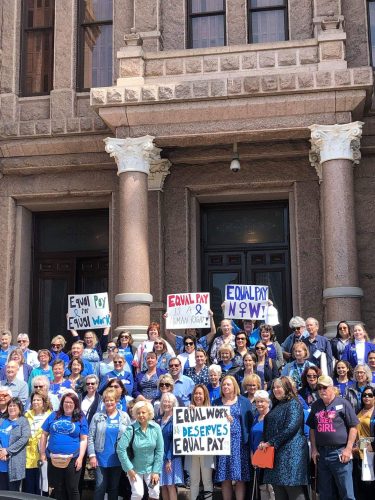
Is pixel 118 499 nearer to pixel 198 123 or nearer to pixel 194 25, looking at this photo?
pixel 198 123

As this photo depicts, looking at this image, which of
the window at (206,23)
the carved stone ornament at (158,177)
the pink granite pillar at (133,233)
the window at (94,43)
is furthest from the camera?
the window at (94,43)

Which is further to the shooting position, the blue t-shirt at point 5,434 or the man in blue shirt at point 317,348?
the man in blue shirt at point 317,348

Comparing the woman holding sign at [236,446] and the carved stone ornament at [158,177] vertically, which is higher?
the carved stone ornament at [158,177]

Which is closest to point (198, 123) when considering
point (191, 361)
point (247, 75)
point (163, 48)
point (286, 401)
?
point (247, 75)

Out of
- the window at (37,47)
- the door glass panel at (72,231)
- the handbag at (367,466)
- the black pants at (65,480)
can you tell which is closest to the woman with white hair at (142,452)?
the black pants at (65,480)

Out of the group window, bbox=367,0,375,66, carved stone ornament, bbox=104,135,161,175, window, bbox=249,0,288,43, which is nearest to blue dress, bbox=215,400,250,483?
carved stone ornament, bbox=104,135,161,175

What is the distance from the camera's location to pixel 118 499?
8.13m

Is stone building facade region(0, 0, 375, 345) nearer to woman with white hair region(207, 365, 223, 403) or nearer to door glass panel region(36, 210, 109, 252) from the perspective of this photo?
door glass panel region(36, 210, 109, 252)

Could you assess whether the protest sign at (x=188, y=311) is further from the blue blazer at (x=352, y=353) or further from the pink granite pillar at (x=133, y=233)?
the blue blazer at (x=352, y=353)

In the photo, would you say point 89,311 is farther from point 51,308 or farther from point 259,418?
point 259,418

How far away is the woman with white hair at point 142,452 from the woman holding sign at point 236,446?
72cm

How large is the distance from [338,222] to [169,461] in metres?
5.71

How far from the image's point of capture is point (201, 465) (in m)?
8.05

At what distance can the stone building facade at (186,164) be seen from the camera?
12.5 m
